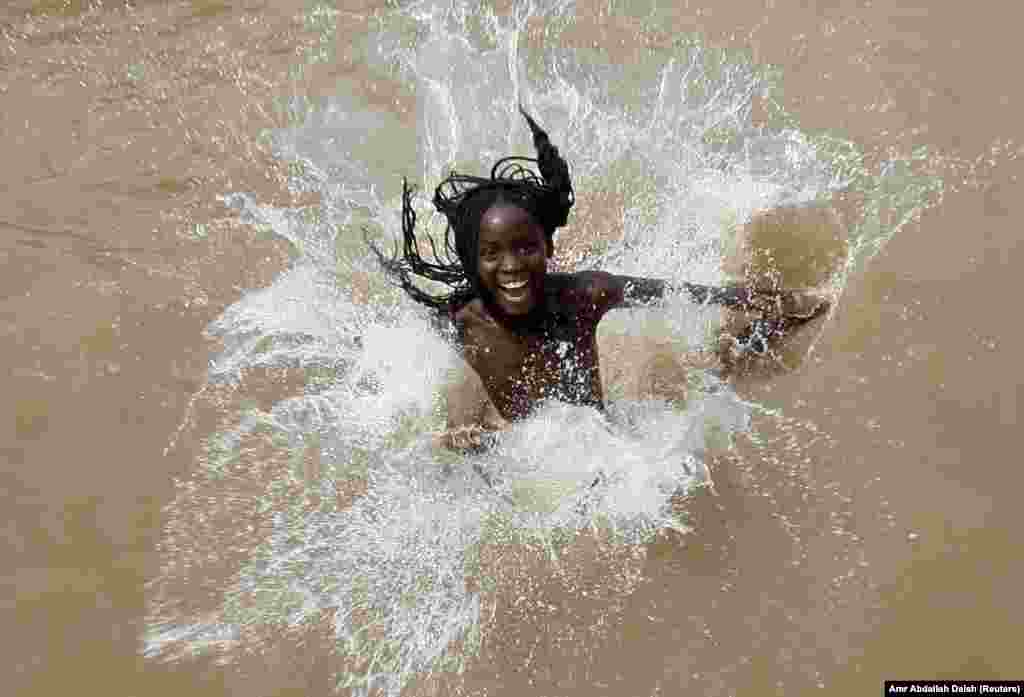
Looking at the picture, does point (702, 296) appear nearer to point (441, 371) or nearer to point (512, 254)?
point (512, 254)

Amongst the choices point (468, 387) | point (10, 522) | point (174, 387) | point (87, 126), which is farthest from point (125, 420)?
point (87, 126)

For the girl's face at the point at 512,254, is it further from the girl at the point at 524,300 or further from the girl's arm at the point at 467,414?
the girl's arm at the point at 467,414

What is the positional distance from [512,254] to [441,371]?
1.05 m

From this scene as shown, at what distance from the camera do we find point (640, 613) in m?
2.93

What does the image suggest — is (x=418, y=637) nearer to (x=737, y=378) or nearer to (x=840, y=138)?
(x=737, y=378)

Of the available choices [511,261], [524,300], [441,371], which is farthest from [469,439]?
[511,261]

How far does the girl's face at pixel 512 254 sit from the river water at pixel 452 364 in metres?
0.70

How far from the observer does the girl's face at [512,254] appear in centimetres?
285

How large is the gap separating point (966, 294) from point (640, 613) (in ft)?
6.04

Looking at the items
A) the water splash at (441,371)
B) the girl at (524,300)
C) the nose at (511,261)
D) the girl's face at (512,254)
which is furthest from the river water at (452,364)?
the nose at (511,261)

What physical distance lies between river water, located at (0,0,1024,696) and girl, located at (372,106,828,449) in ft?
0.46

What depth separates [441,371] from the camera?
3799mm

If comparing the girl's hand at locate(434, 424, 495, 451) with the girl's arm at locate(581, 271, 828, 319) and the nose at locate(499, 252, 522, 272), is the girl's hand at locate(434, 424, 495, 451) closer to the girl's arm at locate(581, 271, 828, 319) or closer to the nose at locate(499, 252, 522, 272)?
the girl's arm at locate(581, 271, 828, 319)

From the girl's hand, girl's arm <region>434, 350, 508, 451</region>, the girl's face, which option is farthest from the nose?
the girl's hand
